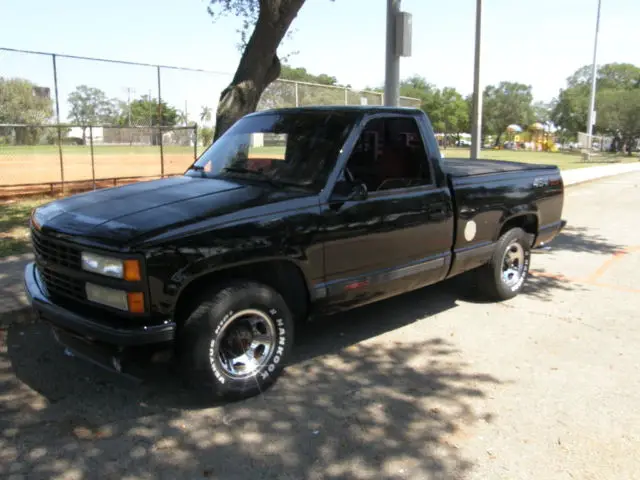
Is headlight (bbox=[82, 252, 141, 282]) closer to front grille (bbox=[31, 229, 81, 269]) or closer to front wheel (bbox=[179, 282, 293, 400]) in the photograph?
front grille (bbox=[31, 229, 81, 269])

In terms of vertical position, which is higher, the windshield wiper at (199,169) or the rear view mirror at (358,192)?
the windshield wiper at (199,169)

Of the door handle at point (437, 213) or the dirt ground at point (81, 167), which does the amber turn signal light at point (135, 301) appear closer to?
the door handle at point (437, 213)

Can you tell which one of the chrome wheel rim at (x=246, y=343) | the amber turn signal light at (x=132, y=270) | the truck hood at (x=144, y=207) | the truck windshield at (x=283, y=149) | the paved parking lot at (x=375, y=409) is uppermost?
the truck windshield at (x=283, y=149)

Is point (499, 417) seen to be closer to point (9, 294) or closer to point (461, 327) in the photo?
point (461, 327)

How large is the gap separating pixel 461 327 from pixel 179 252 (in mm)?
3010

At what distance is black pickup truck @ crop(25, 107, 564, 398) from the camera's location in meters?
3.16

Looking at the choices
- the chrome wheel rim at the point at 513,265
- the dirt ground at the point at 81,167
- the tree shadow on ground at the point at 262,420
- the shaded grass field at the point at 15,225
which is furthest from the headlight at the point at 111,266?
the dirt ground at the point at 81,167

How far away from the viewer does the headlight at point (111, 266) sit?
304cm

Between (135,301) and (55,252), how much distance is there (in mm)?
809

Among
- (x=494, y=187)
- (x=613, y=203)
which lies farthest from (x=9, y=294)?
(x=613, y=203)

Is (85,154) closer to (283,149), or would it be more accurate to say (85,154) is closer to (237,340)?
(283,149)

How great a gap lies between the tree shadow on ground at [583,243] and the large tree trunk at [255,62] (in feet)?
18.2

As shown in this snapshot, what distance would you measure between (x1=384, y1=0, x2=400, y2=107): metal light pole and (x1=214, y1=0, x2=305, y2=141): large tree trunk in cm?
155

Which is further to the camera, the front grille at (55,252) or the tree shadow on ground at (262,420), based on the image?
the front grille at (55,252)
